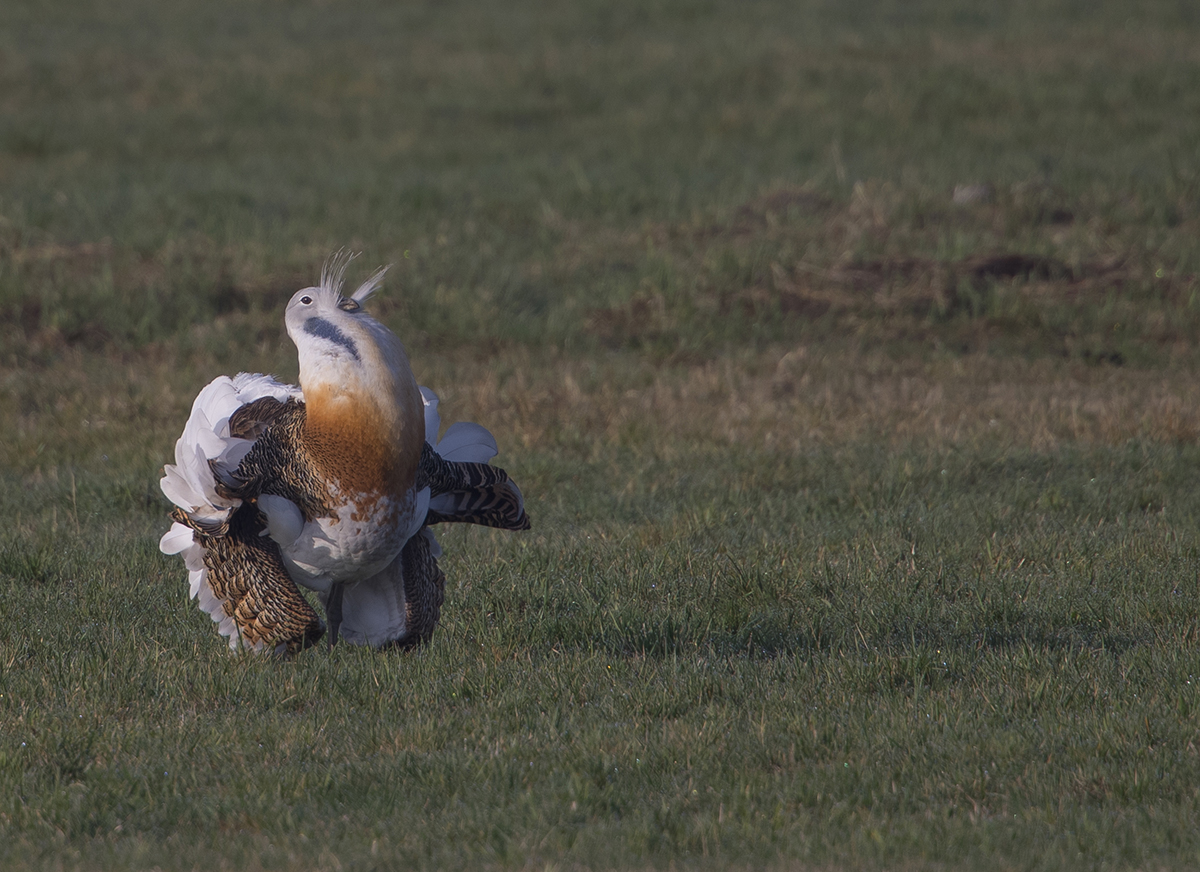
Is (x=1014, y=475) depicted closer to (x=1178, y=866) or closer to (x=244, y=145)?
(x=1178, y=866)

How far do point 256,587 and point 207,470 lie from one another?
44cm

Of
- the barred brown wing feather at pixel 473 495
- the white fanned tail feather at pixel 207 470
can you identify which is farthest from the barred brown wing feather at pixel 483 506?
the white fanned tail feather at pixel 207 470

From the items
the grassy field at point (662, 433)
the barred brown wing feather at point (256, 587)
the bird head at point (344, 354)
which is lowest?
the grassy field at point (662, 433)

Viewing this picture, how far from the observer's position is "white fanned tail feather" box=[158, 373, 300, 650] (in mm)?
4934

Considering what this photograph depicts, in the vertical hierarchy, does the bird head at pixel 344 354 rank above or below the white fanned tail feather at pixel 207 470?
above

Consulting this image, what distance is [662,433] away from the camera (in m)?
8.96

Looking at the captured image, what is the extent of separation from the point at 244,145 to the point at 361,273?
6.07 metres

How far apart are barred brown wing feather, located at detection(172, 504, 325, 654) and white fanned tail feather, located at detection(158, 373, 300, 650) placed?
0.07m

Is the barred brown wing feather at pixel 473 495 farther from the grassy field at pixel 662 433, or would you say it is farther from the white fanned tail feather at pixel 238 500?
the grassy field at pixel 662 433

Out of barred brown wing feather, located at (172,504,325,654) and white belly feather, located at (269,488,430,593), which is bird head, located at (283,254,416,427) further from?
barred brown wing feather, located at (172,504,325,654)

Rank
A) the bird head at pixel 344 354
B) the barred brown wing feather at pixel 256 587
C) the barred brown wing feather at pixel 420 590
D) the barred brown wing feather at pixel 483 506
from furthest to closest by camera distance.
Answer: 1. the barred brown wing feather at pixel 483 506
2. the barred brown wing feather at pixel 420 590
3. the barred brown wing feather at pixel 256 587
4. the bird head at pixel 344 354

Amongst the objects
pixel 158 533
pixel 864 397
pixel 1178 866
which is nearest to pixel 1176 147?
pixel 864 397

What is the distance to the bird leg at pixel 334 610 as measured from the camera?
5.35 meters

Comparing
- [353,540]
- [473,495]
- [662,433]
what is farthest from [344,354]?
[662,433]
